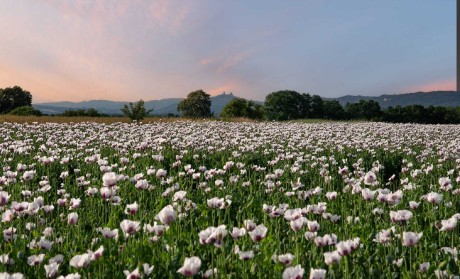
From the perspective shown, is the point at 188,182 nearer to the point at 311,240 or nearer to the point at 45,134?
the point at 311,240

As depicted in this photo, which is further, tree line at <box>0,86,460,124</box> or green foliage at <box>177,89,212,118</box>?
green foliage at <box>177,89,212,118</box>

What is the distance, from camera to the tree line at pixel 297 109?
4259 inches

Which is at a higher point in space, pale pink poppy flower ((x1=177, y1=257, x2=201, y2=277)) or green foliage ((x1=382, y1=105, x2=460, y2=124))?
pale pink poppy flower ((x1=177, y1=257, x2=201, y2=277))

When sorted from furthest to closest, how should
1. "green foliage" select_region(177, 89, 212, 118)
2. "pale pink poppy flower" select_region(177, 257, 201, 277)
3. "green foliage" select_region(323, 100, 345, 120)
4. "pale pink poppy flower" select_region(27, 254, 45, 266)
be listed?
"green foliage" select_region(177, 89, 212, 118) → "green foliage" select_region(323, 100, 345, 120) → "pale pink poppy flower" select_region(27, 254, 45, 266) → "pale pink poppy flower" select_region(177, 257, 201, 277)

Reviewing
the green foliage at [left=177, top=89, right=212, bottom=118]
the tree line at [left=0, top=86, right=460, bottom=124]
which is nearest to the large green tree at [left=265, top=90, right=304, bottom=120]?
the tree line at [left=0, top=86, right=460, bottom=124]

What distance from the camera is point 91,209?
720 centimetres

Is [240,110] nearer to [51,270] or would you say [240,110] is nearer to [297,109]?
[297,109]

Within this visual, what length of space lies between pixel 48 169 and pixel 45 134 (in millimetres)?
8915

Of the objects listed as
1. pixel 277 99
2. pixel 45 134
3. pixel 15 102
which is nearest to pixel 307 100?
pixel 277 99

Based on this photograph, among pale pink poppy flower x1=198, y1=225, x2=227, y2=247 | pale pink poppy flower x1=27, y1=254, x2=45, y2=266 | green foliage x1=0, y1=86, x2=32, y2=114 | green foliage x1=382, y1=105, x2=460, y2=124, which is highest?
green foliage x1=0, y1=86, x2=32, y2=114

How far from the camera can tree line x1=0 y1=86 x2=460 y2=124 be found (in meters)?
108

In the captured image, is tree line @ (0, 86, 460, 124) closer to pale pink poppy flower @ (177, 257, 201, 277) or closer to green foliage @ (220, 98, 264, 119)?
green foliage @ (220, 98, 264, 119)

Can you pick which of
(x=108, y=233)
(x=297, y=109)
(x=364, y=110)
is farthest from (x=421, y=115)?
(x=108, y=233)

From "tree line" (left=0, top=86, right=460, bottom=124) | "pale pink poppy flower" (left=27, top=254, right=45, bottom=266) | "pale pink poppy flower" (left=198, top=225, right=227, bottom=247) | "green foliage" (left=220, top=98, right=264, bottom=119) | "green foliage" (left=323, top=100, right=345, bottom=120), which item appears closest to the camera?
"pale pink poppy flower" (left=198, top=225, right=227, bottom=247)
